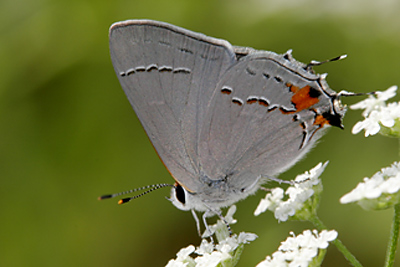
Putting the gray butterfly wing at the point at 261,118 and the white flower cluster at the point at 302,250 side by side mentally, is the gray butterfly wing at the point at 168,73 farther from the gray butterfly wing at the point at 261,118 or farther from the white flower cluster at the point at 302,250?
the white flower cluster at the point at 302,250

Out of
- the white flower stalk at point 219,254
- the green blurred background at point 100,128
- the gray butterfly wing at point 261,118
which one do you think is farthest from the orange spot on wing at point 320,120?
the green blurred background at point 100,128

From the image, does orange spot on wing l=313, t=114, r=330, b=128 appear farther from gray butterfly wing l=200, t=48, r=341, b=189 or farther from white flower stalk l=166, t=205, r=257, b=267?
white flower stalk l=166, t=205, r=257, b=267

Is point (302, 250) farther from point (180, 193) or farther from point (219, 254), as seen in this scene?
point (180, 193)

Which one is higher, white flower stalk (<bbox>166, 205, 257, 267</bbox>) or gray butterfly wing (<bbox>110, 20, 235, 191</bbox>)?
gray butterfly wing (<bbox>110, 20, 235, 191</bbox>)

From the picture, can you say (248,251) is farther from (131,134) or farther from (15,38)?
(15,38)

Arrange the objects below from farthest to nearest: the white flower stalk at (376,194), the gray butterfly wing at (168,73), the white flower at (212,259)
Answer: the gray butterfly wing at (168,73), the white flower at (212,259), the white flower stalk at (376,194)

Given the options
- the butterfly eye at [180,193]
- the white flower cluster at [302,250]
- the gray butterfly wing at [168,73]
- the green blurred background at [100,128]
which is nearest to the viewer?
the white flower cluster at [302,250]

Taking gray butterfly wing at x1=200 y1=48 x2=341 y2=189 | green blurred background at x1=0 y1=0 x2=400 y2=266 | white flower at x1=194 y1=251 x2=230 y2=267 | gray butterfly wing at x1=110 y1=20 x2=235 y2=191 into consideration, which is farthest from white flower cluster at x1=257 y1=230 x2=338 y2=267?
green blurred background at x1=0 y1=0 x2=400 y2=266
